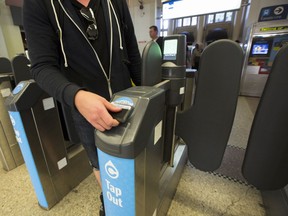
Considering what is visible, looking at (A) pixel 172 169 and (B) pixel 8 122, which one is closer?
(A) pixel 172 169

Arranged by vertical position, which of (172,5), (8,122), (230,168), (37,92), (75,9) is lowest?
(230,168)

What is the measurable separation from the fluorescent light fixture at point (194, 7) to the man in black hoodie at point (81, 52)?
272 centimetres

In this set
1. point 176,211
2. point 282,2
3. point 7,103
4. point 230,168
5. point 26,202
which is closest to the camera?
point 7,103

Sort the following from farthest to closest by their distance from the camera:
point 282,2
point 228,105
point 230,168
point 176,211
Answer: point 282,2, point 230,168, point 176,211, point 228,105

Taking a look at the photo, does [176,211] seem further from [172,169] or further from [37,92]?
[37,92]

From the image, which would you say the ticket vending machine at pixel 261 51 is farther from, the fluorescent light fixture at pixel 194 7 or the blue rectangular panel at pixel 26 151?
the blue rectangular panel at pixel 26 151

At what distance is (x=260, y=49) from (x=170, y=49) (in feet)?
13.2

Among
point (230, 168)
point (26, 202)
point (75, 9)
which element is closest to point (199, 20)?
point (230, 168)

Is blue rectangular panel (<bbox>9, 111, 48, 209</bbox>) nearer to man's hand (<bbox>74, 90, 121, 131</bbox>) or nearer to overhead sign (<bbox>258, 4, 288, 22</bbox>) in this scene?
man's hand (<bbox>74, 90, 121, 131</bbox>)

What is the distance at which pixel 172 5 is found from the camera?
130 inches

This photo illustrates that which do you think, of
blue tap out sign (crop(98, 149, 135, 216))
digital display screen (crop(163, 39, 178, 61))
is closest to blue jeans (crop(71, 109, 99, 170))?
blue tap out sign (crop(98, 149, 135, 216))

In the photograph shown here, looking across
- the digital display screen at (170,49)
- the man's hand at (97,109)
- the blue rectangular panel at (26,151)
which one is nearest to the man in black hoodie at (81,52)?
the man's hand at (97,109)

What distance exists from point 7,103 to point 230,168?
75.1 inches

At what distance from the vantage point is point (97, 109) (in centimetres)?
43
